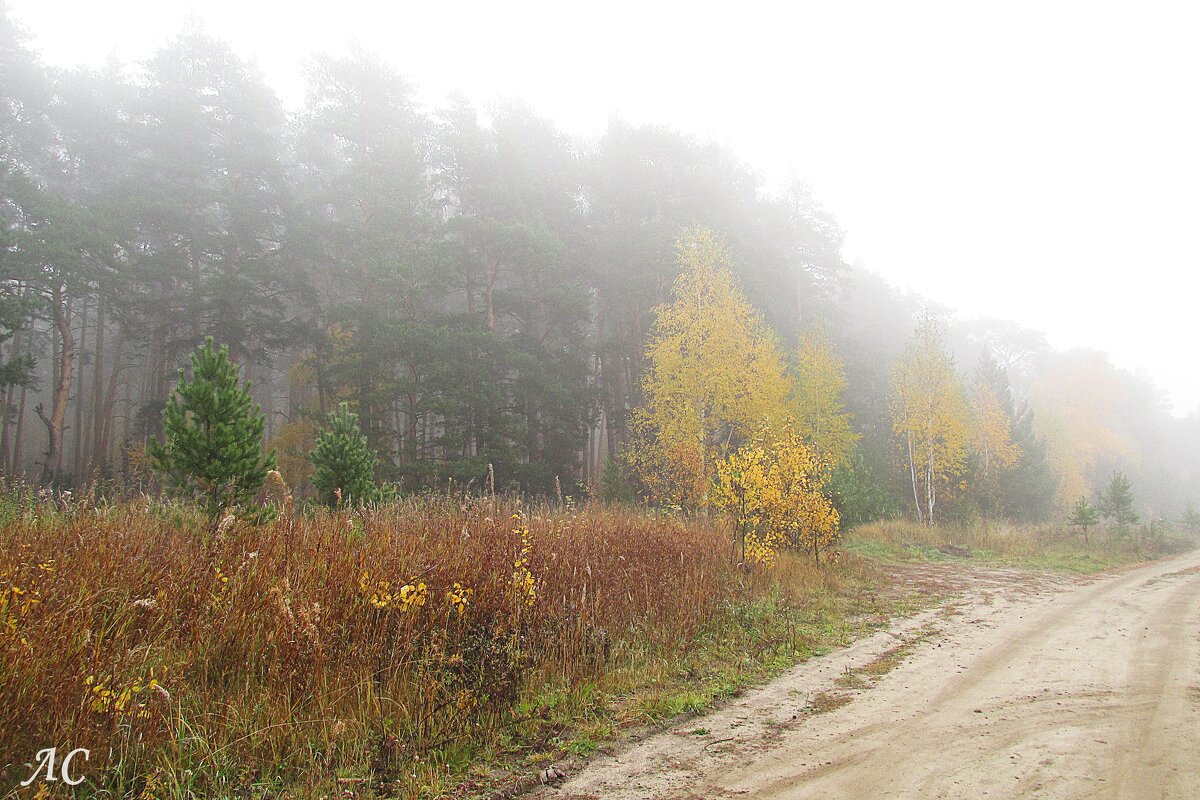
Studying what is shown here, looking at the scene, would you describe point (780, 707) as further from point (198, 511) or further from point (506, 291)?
point (506, 291)

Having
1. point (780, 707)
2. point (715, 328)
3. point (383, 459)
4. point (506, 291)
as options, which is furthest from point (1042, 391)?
point (780, 707)

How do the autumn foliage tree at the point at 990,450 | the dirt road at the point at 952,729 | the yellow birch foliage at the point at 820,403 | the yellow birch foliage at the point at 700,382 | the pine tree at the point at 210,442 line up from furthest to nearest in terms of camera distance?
the autumn foliage tree at the point at 990,450, the yellow birch foliage at the point at 820,403, the yellow birch foliage at the point at 700,382, the pine tree at the point at 210,442, the dirt road at the point at 952,729

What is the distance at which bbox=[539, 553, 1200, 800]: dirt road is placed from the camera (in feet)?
11.6

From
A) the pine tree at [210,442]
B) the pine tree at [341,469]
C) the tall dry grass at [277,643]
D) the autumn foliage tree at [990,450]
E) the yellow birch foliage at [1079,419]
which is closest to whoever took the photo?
the tall dry grass at [277,643]

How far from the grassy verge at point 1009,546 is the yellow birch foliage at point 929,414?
9.73ft

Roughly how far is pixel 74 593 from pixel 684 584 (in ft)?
19.9

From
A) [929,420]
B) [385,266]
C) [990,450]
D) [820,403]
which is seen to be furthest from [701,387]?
[990,450]

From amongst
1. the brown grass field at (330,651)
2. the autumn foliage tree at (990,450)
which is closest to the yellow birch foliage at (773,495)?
the brown grass field at (330,651)

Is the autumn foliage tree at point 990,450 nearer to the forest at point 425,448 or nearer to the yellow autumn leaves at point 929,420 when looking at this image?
the forest at point 425,448

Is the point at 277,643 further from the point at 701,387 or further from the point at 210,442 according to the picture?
the point at 701,387

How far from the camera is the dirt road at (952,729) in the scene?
3541 mm

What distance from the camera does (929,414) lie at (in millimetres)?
24984

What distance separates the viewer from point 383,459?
21.6m

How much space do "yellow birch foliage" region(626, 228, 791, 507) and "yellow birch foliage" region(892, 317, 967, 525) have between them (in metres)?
7.89
